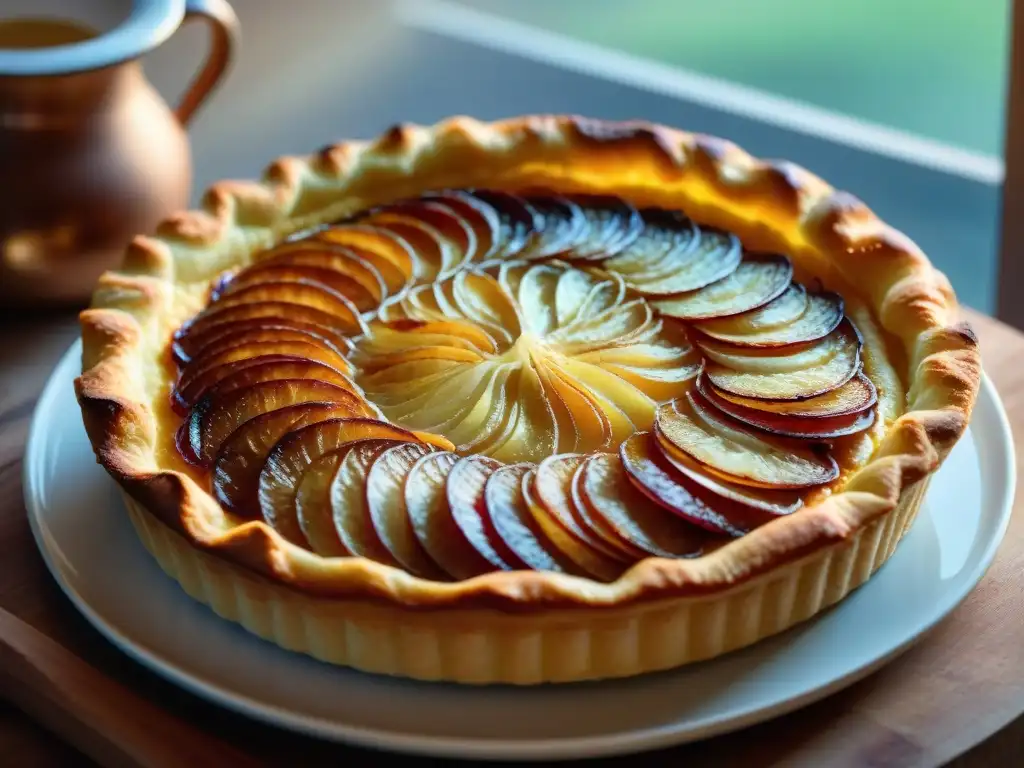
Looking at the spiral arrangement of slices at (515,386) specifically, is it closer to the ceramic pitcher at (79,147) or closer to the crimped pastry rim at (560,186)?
the crimped pastry rim at (560,186)

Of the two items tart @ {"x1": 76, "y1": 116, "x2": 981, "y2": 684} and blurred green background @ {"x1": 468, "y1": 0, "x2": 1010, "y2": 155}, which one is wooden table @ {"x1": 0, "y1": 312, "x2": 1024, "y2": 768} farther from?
blurred green background @ {"x1": 468, "y1": 0, "x2": 1010, "y2": 155}

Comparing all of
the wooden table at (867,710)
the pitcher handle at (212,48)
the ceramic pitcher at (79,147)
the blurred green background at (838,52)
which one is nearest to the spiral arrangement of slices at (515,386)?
the wooden table at (867,710)

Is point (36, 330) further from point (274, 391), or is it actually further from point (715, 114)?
point (715, 114)

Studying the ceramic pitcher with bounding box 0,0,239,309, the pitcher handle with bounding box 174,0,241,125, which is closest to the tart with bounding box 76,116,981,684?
the ceramic pitcher with bounding box 0,0,239,309

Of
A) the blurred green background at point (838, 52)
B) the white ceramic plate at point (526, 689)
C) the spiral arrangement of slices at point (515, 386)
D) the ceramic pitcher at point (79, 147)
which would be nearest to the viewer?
the white ceramic plate at point (526, 689)

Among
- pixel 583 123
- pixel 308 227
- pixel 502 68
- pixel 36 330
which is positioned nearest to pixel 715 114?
pixel 502 68

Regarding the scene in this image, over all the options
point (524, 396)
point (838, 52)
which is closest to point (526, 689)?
point (524, 396)
